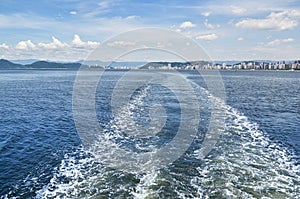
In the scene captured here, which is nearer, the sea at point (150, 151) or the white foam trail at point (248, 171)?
the white foam trail at point (248, 171)

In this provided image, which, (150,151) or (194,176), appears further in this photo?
(150,151)

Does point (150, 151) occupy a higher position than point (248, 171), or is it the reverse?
point (150, 151)

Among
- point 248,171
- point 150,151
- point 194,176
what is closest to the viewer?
point 194,176

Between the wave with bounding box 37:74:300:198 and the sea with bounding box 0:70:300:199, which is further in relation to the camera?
the sea with bounding box 0:70:300:199

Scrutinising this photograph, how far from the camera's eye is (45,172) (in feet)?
51.3

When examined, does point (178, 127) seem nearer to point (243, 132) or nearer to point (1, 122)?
point (243, 132)

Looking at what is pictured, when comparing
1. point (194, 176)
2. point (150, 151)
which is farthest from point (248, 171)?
point (150, 151)

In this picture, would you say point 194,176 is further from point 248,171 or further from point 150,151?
point 150,151

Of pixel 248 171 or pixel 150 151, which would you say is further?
pixel 150 151

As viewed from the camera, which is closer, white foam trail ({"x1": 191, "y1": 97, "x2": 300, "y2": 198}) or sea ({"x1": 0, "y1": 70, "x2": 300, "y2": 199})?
white foam trail ({"x1": 191, "y1": 97, "x2": 300, "y2": 198})

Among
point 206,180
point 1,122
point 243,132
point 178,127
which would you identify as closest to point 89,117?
point 1,122

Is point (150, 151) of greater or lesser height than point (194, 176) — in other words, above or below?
above

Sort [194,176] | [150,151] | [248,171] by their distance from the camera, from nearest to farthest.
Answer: [194,176] → [248,171] → [150,151]

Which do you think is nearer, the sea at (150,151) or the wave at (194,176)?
the wave at (194,176)
